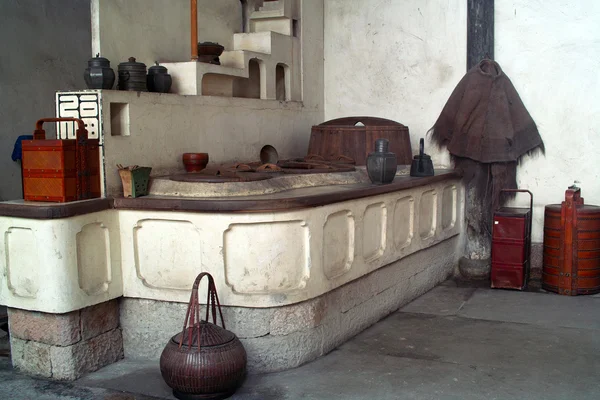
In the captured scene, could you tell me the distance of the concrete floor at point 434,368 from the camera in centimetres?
464

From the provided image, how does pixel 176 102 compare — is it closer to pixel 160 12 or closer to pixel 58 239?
pixel 160 12

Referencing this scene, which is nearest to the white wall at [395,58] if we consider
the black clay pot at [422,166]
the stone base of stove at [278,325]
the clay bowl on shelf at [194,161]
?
the black clay pot at [422,166]

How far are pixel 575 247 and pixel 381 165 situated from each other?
2423 mm

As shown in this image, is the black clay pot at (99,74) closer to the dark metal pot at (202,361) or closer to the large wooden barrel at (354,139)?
the dark metal pot at (202,361)

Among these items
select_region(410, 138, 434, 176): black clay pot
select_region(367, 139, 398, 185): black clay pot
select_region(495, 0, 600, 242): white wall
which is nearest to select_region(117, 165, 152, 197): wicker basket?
select_region(367, 139, 398, 185): black clay pot

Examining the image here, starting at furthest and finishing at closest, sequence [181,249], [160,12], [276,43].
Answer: [276,43] → [160,12] → [181,249]

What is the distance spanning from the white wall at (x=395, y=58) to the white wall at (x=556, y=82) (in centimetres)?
60

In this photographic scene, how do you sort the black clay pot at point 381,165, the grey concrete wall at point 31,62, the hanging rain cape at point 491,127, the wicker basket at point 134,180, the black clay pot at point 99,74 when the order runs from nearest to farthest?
1. the wicker basket at point 134,180
2. the black clay pot at point 99,74
3. the black clay pot at point 381,165
4. the hanging rain cape at point 491,127
5. the grey concrete wall at point 31,62

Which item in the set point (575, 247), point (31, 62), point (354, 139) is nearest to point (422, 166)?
point (354, 139)

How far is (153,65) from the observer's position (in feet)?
20.6

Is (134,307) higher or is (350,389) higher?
(134,307)

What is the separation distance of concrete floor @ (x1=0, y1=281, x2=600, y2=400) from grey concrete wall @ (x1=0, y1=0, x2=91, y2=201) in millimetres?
3400

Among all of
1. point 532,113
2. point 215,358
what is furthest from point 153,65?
point 532,113

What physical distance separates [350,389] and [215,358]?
95cm
